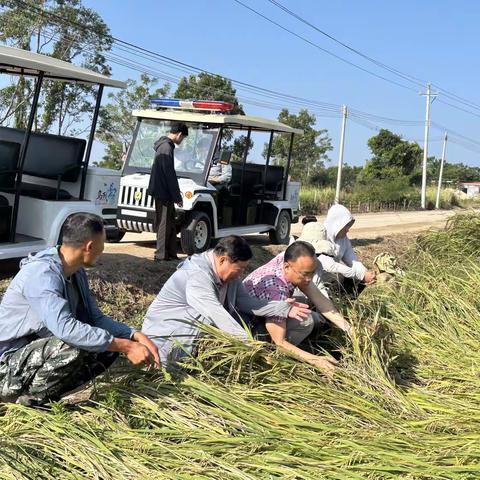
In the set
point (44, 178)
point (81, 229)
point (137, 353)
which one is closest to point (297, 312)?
point (137, 353)

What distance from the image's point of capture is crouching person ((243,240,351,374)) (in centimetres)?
421

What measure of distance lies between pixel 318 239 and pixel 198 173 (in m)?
4.39

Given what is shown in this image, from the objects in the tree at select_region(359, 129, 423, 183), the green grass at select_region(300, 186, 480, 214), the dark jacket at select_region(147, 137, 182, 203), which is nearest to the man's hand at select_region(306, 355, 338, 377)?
the dark jacket at select_region(147, 137, 182, 203)

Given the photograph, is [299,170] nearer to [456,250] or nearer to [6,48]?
[456,250]

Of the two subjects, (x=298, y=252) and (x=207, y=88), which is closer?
(x=298, y=252)

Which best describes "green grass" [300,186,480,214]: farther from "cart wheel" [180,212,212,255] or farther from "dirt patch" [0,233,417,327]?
"dirt patch" [0,233,417,327]

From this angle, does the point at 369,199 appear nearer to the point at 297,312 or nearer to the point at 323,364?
the point at 297,312

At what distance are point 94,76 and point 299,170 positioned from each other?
31519 millimetres

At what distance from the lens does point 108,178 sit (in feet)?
24.1

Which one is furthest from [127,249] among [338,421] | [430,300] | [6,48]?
[338,421]

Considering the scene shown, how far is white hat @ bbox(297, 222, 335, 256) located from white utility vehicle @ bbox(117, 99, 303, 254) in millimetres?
3688

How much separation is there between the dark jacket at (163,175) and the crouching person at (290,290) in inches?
148

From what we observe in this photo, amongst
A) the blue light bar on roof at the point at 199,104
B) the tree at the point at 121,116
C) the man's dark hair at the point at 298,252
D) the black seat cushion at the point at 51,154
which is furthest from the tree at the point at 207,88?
the man's dark hair at the point at 298,252

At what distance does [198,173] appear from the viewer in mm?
10070
